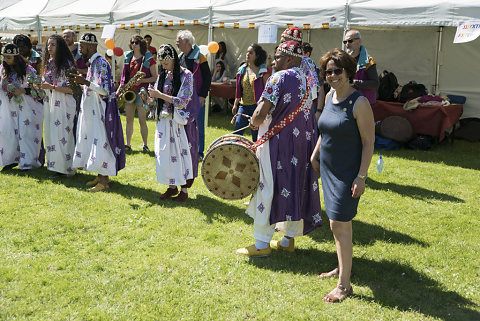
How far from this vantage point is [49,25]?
13016 mm

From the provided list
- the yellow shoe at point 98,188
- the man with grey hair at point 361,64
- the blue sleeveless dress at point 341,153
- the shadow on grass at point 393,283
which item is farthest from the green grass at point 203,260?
the man with grey hair at point 361,64

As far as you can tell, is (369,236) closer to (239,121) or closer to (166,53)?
(239,121)

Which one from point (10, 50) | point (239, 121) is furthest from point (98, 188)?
point (10, 50)

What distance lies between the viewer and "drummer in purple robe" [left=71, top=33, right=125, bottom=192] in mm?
5621

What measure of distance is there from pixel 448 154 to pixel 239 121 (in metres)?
4.87

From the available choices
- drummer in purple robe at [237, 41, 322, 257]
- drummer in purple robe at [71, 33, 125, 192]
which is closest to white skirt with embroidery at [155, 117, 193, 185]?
drummer in purple robe at [71, 33, 125, 192]

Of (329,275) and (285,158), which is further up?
(285,158)

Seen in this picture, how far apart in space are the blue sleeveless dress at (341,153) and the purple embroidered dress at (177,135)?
2245mm

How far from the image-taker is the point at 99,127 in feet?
19.1

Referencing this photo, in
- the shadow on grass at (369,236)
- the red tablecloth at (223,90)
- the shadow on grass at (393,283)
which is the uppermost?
the red tablecloth at (223,90)

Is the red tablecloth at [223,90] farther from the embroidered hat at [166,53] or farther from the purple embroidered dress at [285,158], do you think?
the purple embroidered dress at [285,158]

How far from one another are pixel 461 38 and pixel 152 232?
238 inches

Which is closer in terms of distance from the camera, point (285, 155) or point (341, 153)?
point (341, 153)

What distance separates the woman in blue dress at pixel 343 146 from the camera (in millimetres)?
3129
